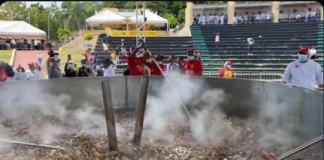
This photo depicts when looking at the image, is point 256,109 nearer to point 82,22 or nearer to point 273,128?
point 273,128

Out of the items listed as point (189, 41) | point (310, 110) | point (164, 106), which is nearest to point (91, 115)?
point (164, 106)

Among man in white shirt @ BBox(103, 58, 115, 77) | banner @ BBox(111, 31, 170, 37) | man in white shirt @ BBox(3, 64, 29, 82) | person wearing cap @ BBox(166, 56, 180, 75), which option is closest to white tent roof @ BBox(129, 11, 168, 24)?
banner @ BBox(111, 31, 170, 37)

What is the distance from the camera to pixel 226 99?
4.54 meters

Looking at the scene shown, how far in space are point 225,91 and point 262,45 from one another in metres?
5.70

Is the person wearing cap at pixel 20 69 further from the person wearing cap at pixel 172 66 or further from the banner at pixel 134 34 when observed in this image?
the person wearing cap at pixel 172 66

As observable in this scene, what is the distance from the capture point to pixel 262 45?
9.80m

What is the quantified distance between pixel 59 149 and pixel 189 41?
2.36m

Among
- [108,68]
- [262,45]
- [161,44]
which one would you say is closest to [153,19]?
[161,44]

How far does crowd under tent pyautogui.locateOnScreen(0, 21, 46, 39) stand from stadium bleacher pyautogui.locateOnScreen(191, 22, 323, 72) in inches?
166

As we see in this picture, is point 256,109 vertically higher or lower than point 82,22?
lower

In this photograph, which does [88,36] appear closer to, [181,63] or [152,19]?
[152,19]

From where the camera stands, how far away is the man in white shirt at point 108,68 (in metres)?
6.08

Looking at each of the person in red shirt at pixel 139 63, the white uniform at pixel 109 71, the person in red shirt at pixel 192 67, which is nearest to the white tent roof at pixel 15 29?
the person in red shirt at pixel 139 63

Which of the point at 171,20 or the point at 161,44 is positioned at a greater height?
the point at 171,20
